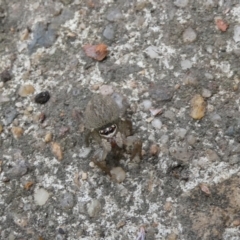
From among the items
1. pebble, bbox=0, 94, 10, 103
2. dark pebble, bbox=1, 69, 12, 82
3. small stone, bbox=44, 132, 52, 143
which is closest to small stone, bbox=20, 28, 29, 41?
dark pebble, bbox=1, 69, 12, 82

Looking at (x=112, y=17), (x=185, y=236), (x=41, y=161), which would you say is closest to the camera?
(x=185, y=236)

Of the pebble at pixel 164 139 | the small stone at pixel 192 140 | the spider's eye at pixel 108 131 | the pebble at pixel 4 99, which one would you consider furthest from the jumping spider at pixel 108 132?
the pebble at pixel 4 99

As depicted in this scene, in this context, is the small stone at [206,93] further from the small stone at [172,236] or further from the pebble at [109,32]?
the small stone at [172,236]

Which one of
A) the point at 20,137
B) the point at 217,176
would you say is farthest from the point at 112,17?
the point at 217,176

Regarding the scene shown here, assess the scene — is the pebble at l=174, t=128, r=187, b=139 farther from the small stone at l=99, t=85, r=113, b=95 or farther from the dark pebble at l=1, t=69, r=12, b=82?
the dark pebble at l=1, t=69, r=12, b=82

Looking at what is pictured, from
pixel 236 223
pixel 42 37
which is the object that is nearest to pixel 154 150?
pixel 236 223

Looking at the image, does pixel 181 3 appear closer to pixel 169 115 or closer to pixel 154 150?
pixel 169 115

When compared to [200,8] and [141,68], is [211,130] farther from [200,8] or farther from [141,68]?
[200,8]
